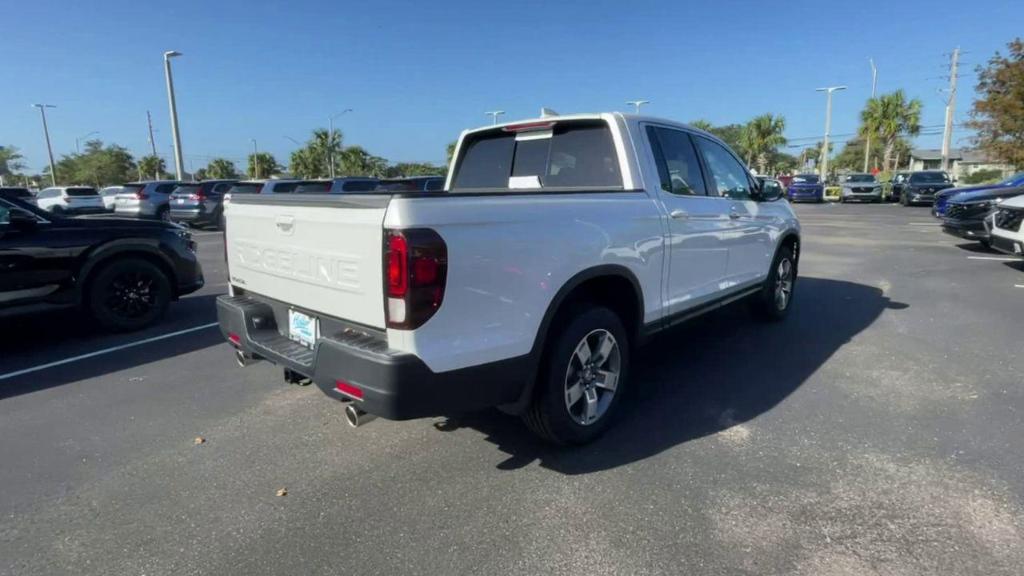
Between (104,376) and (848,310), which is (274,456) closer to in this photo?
(104,376)

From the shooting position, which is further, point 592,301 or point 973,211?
point 973,211

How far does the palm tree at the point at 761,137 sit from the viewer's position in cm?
5694

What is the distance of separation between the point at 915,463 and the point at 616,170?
243 centimetres

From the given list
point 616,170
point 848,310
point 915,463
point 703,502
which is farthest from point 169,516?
point 848,310

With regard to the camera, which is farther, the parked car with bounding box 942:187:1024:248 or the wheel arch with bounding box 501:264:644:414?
the parked car with bounding box 942:187:1024:248

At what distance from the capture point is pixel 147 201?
20.2m

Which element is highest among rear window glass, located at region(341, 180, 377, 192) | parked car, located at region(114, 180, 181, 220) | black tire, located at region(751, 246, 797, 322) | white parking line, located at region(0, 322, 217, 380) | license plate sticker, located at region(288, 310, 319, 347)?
rear window glass, located at region(341, 180, 377, 192)

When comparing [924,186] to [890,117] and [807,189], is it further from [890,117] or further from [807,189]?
[890,117]

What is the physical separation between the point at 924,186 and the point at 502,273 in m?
30.2

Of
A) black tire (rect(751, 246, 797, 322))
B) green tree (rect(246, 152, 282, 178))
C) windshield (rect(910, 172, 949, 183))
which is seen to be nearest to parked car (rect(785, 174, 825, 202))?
windshield (rect(910, 172, 949, 183))

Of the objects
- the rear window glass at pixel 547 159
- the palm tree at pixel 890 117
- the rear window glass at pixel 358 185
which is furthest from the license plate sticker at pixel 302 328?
the palm tree at pixel 890 117

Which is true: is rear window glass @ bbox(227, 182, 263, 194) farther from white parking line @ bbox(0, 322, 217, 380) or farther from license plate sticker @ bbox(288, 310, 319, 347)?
license plate sticker @ bbox(288, 310, 319, 347)

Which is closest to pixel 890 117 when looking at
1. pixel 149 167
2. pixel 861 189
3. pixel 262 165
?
pixel 861 189

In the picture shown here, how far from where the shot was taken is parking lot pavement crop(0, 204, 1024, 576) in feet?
8.18
